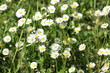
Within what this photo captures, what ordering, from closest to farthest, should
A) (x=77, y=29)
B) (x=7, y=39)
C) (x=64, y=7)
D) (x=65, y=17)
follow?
(x=7, y=39) < (x=77, y=29) < (x=65, y=17) < (x=64, y=7)

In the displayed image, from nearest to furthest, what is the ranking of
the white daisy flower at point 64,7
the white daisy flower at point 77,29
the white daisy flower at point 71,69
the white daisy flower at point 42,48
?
the white daisy flower at point 71,69
the white daisy flower at point 42,48
the white daisy flower at point 77,29
the white daisy flower at point 64,7

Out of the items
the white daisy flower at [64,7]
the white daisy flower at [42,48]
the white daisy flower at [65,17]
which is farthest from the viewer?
the white daisy flower at [64,7]

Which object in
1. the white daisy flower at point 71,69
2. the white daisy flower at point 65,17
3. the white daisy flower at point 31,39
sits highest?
the white daisy flower at point 65,17

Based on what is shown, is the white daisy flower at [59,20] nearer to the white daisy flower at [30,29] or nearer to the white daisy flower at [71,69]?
the white daisy flower at [30,29]

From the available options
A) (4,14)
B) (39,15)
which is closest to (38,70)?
(39,15)

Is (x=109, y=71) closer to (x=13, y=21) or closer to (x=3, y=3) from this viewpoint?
(x=13, y=21)

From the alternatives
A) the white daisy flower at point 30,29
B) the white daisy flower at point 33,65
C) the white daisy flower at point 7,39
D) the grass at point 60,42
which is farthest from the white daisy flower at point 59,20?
the white daisy flower at point 33,65

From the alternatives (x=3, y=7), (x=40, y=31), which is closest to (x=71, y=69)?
(x=40, y=31)

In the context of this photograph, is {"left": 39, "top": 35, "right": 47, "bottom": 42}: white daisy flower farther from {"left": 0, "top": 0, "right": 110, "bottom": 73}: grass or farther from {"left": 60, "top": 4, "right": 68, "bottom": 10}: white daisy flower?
{"left": 60, "top": 4, "right": 68, "bottom": 10}: white daisy flower

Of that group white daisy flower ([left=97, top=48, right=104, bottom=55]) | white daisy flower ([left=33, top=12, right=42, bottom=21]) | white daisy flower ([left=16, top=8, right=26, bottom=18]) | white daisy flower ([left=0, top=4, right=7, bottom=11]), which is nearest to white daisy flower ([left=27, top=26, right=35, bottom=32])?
white daisy flower ([left=33, top=12, right=42, bottom=21])

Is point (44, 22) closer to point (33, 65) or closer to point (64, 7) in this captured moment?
point (64, 7)

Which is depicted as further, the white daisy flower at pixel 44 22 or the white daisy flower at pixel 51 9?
the white daisy flower at pixel 51 9
